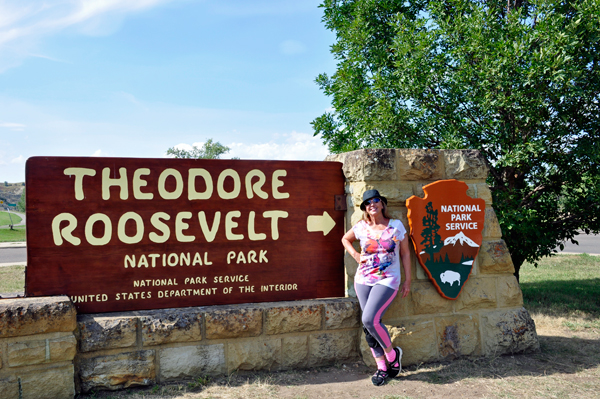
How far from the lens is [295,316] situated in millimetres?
3945

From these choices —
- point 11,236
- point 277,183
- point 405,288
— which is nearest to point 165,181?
point 277,183

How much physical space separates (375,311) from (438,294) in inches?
35.4

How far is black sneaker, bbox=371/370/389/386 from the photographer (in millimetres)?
3670

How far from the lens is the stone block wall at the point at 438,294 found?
4141 millimetres

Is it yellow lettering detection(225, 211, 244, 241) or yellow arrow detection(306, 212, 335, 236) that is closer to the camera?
yellow lettering detection(225, 211, 244, 241)

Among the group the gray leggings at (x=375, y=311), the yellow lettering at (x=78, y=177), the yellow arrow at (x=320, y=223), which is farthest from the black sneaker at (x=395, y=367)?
the yellow lettering at (x=78, y=177)

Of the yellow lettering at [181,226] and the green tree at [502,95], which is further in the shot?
the green tree at [502,95]

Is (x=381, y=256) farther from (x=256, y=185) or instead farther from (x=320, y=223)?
(x=256, y=185)

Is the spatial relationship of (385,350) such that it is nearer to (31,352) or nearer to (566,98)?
(31,352)

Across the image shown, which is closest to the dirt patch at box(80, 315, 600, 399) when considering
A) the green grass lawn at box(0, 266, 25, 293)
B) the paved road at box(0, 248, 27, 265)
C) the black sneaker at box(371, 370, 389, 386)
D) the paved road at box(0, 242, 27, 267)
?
the black sneaker at box(371, 370, 389, 386)

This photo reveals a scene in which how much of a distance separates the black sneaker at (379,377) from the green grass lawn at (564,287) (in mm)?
3907

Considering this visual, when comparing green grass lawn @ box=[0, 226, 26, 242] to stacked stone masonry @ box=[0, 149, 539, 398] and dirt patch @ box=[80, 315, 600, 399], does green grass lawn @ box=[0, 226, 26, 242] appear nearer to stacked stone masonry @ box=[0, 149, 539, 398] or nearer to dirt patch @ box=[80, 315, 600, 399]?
stacked stone masonry @ box=[0, 149, 539, 398]

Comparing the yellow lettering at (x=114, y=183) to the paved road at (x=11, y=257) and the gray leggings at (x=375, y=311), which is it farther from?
the paved road at (x=11, y=257)

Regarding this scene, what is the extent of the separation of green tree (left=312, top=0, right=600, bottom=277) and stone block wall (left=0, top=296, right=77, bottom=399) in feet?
14.6
